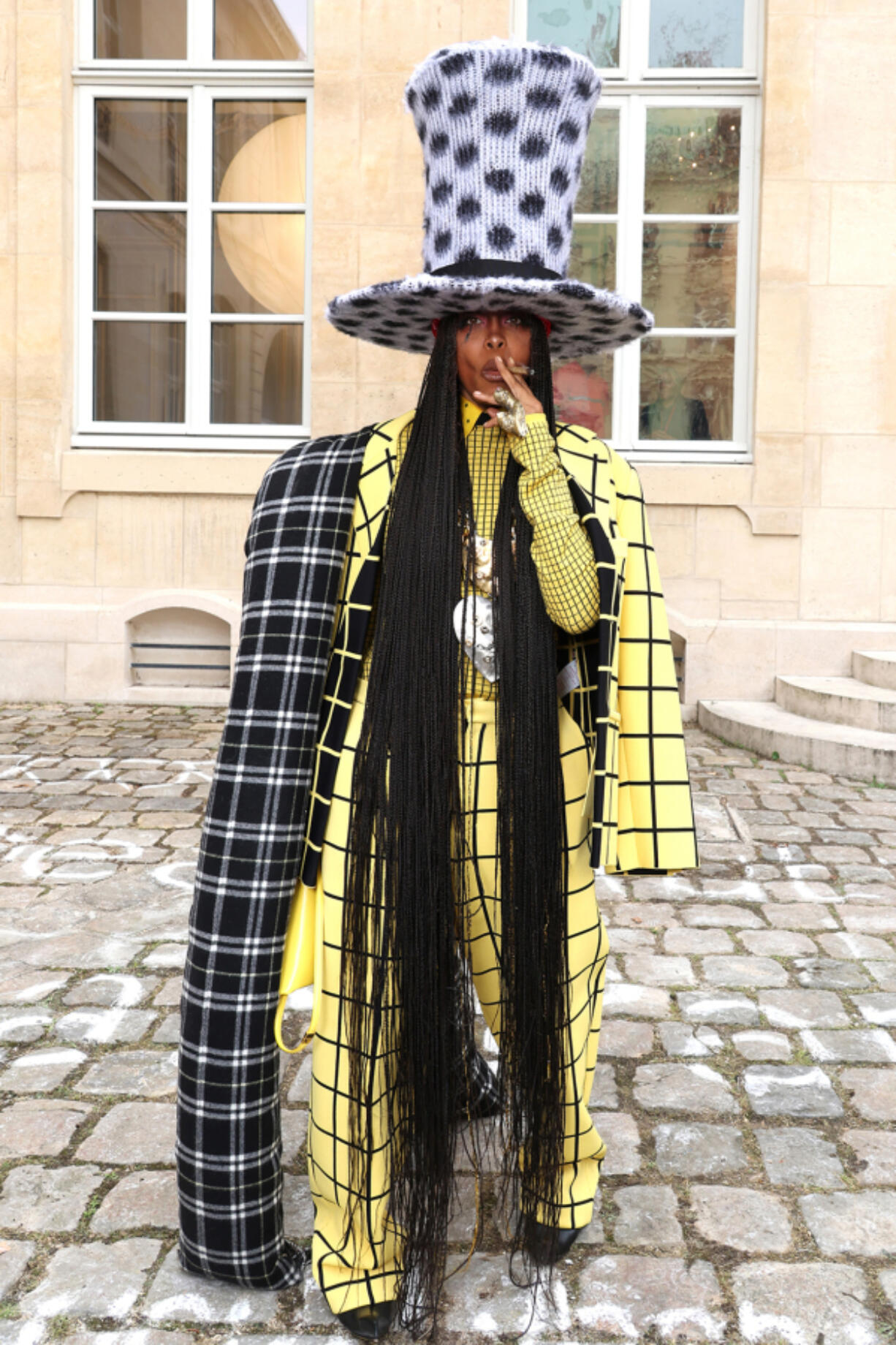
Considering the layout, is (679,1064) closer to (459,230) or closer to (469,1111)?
(469,1111)

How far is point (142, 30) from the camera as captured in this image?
310 inches

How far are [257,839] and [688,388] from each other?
644 centimetres

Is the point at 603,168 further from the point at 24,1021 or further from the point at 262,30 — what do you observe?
the point at 24,1021

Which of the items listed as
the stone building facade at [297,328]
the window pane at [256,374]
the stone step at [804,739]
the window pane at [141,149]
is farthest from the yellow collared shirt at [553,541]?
the window pane at [141,149]

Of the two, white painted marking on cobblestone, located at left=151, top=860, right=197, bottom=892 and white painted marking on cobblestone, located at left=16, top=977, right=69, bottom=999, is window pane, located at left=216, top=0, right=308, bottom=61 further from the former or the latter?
white painted marking on cobblestone, located at left=16, top=977, right=69, bottom=999

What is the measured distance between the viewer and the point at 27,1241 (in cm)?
220

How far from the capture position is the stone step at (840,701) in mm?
6473

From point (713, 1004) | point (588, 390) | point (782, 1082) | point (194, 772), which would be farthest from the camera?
point (588, 390)

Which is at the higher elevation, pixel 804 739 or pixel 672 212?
pixel 672 212

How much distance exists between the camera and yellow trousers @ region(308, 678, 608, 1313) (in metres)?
1.90

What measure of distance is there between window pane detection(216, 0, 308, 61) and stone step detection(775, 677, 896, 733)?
490 cm

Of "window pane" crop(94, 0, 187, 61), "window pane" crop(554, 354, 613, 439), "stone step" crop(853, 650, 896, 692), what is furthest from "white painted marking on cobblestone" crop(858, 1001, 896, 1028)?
"window pane" crop(94, 0, 187, 61)

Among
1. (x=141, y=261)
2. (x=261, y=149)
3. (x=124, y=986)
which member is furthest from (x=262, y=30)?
(x=124, y=986)

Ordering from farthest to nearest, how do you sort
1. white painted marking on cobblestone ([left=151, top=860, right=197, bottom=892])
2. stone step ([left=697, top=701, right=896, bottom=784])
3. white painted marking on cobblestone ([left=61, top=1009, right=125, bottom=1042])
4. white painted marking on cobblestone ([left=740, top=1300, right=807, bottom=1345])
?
stone step ([left=697, top=701, right=896, bottom=784])
white painted marking on cobblestone ([left=151, top=860, right=197, bottom=892])
white painted marking on cobblestone ([left=61, top=1009, right=125, bottom=1042])
white painted marking on cobblestone ([left=740, top=1300, right=807, bottom=1345])
